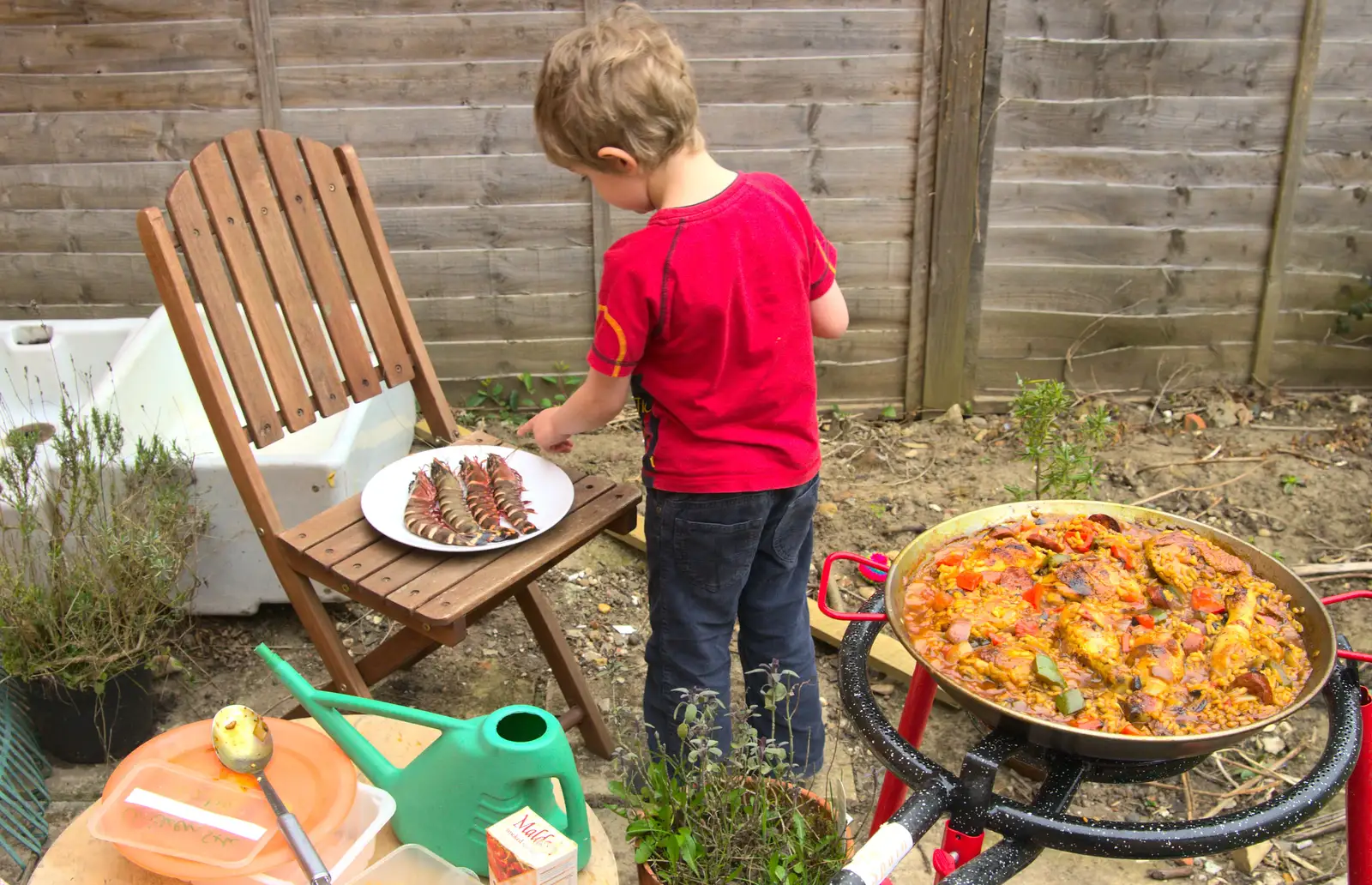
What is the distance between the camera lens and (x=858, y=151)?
4.80m

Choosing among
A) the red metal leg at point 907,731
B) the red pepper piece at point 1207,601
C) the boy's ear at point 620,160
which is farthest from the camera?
the red metal leg at point 907,731

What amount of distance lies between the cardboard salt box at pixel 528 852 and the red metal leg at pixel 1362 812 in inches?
55.9

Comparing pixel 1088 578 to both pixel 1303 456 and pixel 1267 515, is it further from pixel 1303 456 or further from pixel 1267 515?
pixel 1303 456

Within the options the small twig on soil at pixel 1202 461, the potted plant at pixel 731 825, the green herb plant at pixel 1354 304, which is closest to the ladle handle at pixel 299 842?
the potted plant at pixel 731 825

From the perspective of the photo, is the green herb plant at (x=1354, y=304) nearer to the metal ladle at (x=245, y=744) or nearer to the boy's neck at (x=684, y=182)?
the boy's neck at (x=684, y=182)

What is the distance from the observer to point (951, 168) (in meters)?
4.79

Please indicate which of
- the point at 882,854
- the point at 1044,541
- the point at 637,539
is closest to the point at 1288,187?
the point at 637,539

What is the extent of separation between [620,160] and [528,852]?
4.21ft

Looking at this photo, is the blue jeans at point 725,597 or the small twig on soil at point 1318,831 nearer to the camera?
the blue jeans at point 725,597

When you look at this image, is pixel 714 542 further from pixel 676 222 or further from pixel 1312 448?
pixel 1312 448

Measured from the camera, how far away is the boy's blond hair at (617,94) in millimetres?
2084

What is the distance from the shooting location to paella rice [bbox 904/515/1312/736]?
1681 mm

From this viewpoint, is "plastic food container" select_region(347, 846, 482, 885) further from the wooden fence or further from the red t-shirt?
the wooden fence

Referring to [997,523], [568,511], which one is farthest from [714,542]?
[997,523]
